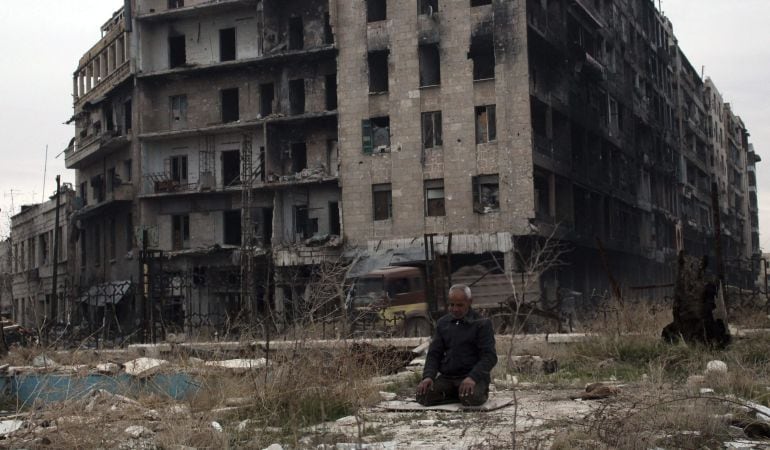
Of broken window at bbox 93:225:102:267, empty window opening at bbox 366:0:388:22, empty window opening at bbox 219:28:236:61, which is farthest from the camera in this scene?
broken window at bbox 93:225:102:267

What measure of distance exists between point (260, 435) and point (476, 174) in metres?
29.4

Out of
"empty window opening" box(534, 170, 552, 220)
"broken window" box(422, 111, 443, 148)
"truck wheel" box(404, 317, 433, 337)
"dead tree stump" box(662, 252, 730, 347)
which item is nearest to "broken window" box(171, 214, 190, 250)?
"broken window" box(422, 111, 443, 148)

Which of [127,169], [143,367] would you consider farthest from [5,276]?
[143,367]

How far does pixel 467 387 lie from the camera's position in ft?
33.3

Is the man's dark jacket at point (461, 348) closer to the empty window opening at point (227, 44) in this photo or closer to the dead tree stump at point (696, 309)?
the dead tree stump at point (696, 309)

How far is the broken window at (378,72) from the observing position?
39406 mm

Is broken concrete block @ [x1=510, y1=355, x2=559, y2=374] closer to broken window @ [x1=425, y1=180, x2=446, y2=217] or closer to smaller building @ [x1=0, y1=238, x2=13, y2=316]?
broken window @ [x1=425, y1=180, x2=446, y2=217]

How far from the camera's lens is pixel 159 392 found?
1085cm

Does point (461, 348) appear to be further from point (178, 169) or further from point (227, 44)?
point (227, 44)

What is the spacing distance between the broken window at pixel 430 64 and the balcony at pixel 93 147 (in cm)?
1553

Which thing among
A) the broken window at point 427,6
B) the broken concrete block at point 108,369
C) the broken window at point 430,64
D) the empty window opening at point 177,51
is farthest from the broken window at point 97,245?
the broken concrete block at point 108,369

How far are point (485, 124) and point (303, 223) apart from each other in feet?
30.5

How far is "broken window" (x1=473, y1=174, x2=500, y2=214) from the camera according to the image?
37281 mm

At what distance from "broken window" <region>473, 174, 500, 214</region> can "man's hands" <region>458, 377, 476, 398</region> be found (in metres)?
27.2
